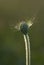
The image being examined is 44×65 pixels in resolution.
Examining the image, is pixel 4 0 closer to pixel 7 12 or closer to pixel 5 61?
pixel 7 12

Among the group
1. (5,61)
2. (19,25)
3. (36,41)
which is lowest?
(19,25)

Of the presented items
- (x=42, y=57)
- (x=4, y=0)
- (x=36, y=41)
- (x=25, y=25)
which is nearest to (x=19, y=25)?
(x=25, y=25)

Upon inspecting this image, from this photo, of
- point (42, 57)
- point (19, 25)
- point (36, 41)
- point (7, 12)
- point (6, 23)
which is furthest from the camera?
point (7, 12)

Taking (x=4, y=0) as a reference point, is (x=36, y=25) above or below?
below

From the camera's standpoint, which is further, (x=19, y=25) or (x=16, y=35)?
(x=16, y=35)

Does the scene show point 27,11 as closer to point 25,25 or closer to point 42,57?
point 42,57

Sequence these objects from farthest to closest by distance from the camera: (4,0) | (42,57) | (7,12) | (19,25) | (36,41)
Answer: (4,0) < (7,12) < (36,41) < (42,57) < (19,25)

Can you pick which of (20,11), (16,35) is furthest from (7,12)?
(16,35)
